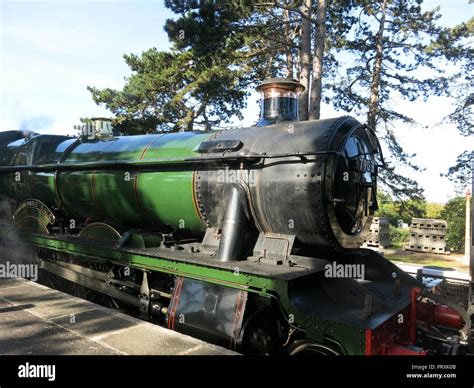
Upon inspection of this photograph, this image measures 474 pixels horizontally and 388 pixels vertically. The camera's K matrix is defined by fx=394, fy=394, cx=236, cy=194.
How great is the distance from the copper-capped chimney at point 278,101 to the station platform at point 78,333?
9.87ft

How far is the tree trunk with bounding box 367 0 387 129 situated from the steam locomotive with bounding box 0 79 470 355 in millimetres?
12065

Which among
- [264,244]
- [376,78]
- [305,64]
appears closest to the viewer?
[264,244]

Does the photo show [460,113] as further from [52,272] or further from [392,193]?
A: [52,272]

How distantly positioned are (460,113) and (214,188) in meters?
18.3

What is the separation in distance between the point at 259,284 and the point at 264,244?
2.55 ft

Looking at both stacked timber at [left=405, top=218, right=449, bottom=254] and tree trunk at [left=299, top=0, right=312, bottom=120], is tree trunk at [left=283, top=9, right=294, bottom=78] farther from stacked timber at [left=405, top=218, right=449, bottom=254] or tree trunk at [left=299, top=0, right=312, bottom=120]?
stacked timber at [left=405, top=218, right=449, bottom=254]

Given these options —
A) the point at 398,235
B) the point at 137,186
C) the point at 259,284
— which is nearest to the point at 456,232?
the point at 398,235

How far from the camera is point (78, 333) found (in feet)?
12.5

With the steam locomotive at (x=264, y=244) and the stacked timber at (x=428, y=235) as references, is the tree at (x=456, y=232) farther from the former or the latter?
the steam locomotive at (x=264, y=244)

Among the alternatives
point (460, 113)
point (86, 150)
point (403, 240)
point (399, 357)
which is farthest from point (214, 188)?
point (403, 240)

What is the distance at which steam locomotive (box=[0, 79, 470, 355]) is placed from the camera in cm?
407

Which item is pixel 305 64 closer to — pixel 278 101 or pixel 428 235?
pixel 278 101

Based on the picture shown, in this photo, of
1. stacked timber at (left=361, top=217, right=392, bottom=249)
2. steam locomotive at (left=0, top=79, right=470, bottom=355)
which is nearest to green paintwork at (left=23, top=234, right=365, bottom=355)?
steam locomotive at (left=0, top=79, right=470, bottom=355)

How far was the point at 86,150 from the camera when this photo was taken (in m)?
7.01
